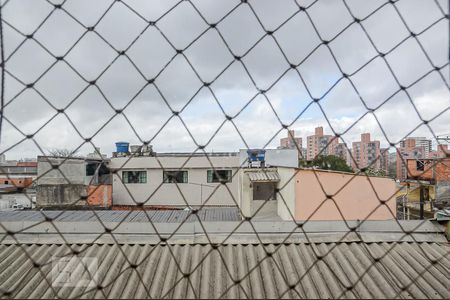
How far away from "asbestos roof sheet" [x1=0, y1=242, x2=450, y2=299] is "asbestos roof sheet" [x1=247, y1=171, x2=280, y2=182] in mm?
3431

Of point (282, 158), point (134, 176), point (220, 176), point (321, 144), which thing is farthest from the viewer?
point (134, 176)

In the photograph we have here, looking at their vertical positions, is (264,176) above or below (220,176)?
below

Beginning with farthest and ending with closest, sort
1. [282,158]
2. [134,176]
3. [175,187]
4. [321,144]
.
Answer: [134,176], [175,187], [282,158], [321,144]

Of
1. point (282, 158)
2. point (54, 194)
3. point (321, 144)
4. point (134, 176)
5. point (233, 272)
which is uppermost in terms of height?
point (321, 144)

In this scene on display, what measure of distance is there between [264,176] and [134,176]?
5052 mm

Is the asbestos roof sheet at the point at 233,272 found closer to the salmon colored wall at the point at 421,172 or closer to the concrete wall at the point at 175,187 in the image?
the salmon colored wall at the point at 421,172

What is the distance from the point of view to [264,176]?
5.38 m

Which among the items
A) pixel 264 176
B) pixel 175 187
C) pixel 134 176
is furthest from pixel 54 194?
pixel 264 176

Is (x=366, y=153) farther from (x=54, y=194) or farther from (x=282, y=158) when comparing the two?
(x=54, y=194)

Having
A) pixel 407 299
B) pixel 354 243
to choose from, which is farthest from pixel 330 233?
pixel 407 299

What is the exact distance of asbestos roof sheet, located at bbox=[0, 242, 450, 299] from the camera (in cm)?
124

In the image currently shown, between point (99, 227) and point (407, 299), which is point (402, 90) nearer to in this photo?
point (407, 299)

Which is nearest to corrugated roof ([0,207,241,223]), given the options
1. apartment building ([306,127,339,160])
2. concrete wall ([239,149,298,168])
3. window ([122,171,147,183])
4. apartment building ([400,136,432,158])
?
apartment building ([306,127,339,160])

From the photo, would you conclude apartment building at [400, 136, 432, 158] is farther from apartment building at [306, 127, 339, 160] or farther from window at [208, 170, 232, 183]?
window at [208, 170, 232, 183]
